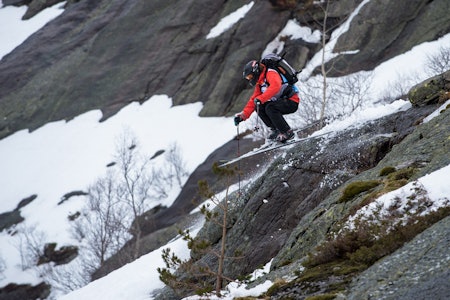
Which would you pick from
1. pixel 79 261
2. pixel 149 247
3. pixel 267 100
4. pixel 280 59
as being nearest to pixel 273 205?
pixel 267 100

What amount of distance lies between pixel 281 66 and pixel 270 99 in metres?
0.86

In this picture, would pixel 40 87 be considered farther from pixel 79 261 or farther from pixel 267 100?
pixel 267 100

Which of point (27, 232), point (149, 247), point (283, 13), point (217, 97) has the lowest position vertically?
point (149, 247)

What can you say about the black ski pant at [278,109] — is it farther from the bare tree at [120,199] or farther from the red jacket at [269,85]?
the bare tree at [120,199]

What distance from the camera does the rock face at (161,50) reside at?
137ft

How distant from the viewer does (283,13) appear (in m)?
48.9

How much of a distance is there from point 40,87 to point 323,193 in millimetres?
58970

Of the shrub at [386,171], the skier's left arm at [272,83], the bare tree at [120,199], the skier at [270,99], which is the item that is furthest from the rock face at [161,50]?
the shrub at [386,171]

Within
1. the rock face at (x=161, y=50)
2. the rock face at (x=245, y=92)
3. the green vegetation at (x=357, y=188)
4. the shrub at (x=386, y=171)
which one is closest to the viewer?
the green vegetation at (x=357, y=188)

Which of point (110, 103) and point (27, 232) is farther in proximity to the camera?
point (110, 103)

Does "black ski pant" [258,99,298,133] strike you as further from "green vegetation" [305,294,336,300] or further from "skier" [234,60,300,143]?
"green vegetation" [305,294,336,300]

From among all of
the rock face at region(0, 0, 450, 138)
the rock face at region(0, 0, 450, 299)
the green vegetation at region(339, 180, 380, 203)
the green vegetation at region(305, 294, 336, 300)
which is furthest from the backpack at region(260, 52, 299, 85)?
the rock face at region(0, 0, 450, 138)

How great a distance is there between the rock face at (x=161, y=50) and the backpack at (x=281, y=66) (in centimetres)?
3061

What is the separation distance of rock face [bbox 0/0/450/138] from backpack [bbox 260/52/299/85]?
30606 mm
